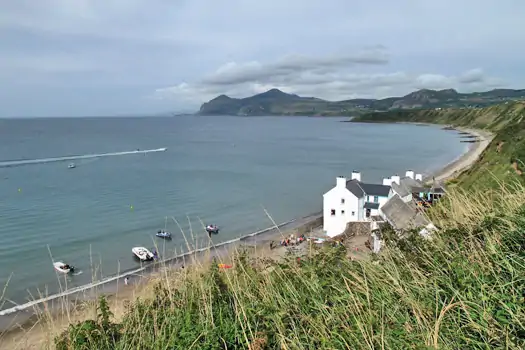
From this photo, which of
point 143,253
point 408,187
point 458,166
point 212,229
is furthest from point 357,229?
point 458,166

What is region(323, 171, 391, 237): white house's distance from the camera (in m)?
30.6

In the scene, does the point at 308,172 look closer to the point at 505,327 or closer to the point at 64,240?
the point at 64,240

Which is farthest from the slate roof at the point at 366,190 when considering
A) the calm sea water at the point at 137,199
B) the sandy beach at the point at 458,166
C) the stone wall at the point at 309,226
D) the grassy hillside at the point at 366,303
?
the grassy hillside at the point at 366,303

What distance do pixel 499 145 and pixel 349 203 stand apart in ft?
70.6

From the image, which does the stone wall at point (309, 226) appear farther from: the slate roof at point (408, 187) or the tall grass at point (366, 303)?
the tall grass at point (366, 303)

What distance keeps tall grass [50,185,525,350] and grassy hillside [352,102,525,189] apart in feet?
9.65

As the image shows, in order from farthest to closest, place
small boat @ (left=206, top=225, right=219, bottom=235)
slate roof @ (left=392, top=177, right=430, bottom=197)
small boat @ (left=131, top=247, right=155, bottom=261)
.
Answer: small boat @ (left=206, top=225, right=219, bottom=235) → slate roof @ (left=392, top=177, right=430, bottom=197) → small boat @ (left=131, top=247, right=155, bottom=261)

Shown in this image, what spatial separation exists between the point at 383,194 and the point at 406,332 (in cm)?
2877

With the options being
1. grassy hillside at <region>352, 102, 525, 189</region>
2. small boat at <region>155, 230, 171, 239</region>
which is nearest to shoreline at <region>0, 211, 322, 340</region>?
small boat at <region>155, 230, 171, 239</region>

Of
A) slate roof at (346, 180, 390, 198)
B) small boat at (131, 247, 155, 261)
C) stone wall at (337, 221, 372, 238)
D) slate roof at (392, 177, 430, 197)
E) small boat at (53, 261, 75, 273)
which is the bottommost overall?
small boat at (131, 247, 155, 261)

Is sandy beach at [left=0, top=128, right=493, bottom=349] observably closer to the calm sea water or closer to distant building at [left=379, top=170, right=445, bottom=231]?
the calm sea water

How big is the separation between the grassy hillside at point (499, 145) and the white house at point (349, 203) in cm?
671

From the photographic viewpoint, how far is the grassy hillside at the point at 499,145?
2523 cm

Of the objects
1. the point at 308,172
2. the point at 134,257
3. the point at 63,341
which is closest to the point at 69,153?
the point at 308,172
